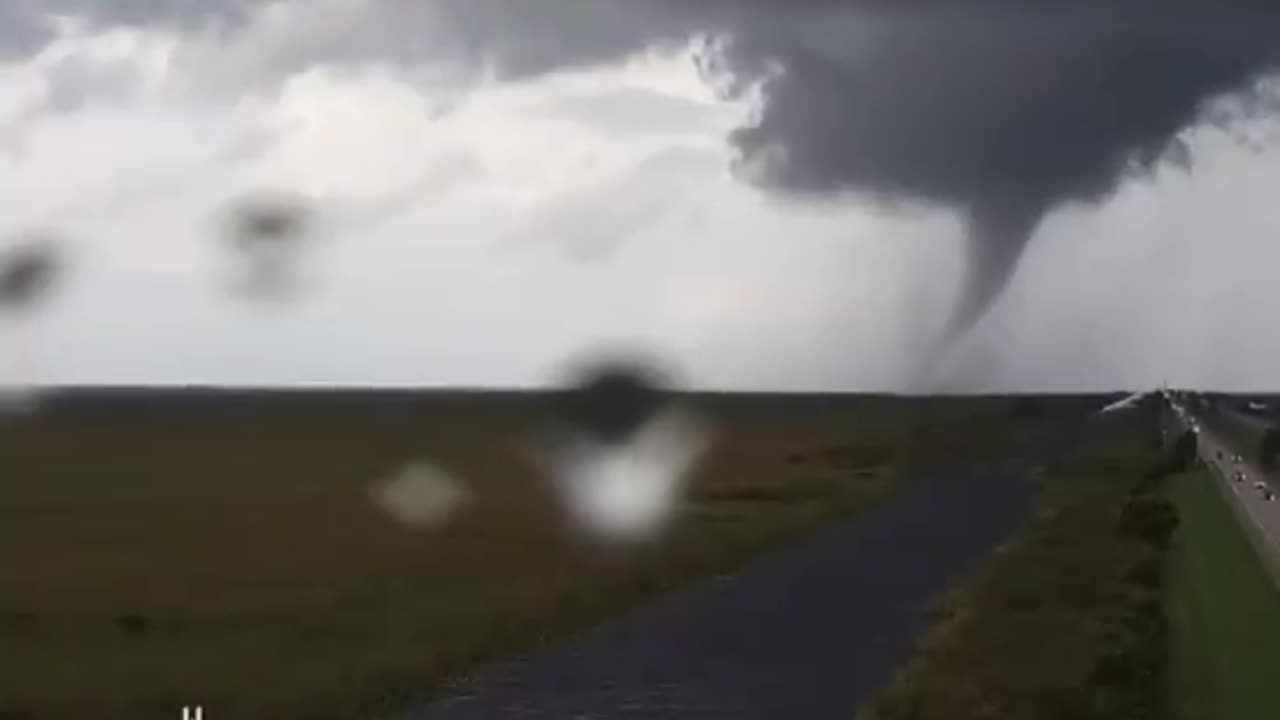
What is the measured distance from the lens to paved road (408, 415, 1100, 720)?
1486 inches

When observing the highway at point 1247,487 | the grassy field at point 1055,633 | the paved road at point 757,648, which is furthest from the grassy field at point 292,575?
the highway at point 1247,487

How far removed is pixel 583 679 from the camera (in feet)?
134

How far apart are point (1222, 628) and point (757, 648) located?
1157 centimetres

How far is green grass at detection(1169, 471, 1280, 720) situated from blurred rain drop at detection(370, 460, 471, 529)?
3313cm

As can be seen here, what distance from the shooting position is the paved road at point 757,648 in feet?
124

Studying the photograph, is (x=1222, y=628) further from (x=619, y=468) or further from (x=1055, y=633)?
(x=619, y=468)

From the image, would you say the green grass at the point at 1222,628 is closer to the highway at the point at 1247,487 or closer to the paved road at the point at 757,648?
the highway at the point at 1247,487

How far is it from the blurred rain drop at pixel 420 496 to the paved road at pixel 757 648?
19.9 metres

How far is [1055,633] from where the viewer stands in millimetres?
43188

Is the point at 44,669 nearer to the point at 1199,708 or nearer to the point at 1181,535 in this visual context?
the point at 1199,708

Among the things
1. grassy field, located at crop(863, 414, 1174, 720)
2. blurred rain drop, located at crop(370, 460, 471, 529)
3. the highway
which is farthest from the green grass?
blurred rain drop, located at crop(370, 460, 471, 529)

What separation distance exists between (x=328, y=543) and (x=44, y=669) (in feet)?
101

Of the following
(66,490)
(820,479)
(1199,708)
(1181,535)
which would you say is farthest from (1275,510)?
(66,490)

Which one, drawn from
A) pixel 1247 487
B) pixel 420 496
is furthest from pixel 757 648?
pixel 1247 487
